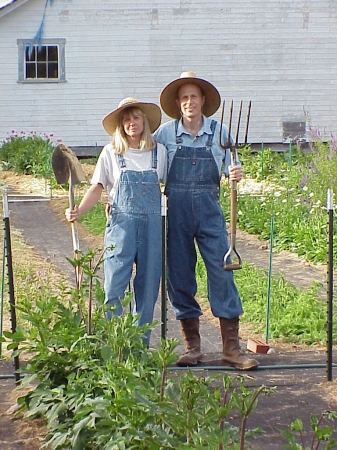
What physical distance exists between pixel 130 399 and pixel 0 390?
1687 millimetres

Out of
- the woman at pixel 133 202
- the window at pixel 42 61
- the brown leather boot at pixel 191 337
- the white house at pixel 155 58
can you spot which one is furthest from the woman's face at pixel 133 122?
the window at pixel 42 61

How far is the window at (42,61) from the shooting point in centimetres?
1820

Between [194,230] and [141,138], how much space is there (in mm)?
613

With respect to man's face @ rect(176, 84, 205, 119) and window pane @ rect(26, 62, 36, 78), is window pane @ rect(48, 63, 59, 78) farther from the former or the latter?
man's face @ rect(176, 84, 205, 119)

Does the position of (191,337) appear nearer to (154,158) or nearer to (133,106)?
(154,158)

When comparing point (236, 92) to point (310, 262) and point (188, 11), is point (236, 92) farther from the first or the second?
point (310, 262)

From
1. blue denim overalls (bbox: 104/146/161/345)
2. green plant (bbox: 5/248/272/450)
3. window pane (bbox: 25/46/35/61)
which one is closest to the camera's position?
green plant (bbox: 5/248/272/450)

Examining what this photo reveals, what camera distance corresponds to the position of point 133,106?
489cm

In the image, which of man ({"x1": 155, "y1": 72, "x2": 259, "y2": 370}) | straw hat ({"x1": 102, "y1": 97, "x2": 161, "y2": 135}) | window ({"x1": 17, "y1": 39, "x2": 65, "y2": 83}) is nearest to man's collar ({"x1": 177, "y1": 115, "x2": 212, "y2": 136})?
man ({"x1": 155, "y1": 72, "x2": 259, "y2": 370})

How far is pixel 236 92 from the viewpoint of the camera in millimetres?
18781

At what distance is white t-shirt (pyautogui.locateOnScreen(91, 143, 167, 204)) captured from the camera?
4879 mm

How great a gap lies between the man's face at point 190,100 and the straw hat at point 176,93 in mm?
33

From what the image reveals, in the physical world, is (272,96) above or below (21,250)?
above

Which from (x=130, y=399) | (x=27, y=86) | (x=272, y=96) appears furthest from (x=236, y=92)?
(x=130, y=399)
